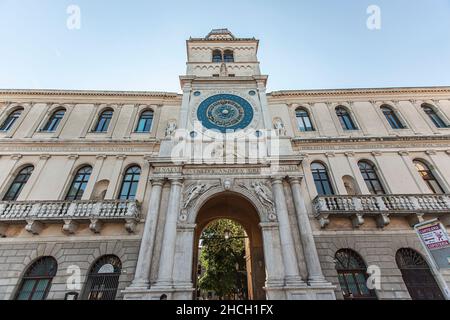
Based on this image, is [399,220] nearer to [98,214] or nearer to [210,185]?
[210,185]

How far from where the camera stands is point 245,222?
14.4m

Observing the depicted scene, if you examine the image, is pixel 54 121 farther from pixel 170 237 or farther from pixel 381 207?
pixel 381 207

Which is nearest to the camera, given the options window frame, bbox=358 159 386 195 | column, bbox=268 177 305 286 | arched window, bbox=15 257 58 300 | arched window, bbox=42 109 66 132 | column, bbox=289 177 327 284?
column, bbox=268 177 305 286

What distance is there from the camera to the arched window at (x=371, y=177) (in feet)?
41.3

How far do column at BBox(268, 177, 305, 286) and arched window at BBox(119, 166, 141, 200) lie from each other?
8363 millimetres

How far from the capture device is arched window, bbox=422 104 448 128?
15207 mm

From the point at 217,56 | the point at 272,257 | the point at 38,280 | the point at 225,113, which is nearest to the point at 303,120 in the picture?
the point at 225,113

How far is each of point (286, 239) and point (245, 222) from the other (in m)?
4.65

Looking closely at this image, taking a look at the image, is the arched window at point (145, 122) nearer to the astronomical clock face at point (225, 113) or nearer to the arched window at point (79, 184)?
the astronomical clock face at point (225, 113)

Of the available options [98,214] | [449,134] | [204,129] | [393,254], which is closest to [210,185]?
[204,129]

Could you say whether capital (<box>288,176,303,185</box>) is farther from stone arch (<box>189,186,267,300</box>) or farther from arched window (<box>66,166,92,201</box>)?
arched window (<box>66,166,92,201</box>)

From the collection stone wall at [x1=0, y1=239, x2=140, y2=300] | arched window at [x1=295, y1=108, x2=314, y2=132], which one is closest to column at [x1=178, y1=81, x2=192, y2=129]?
stone wall at [x1=0, y1=239, x2=140, y2=300]

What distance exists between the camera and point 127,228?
35.3 feet
